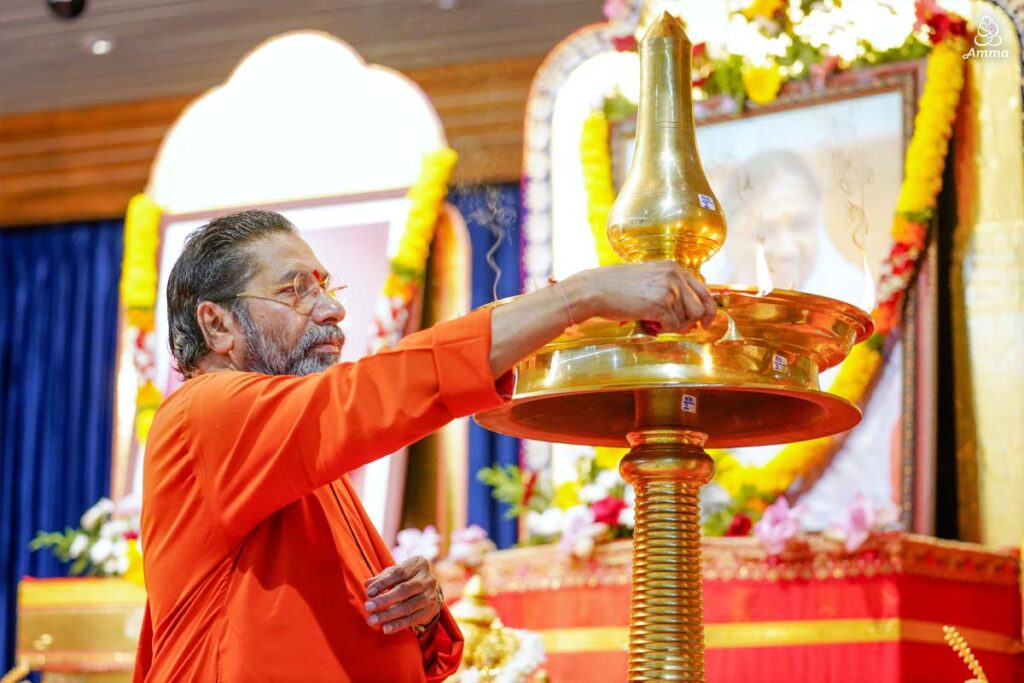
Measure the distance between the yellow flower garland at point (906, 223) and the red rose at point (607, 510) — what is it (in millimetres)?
520

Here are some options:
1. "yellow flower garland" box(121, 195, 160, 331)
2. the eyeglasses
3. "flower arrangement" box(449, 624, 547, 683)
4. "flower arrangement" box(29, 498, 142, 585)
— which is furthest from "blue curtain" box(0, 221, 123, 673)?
the eyeglasses

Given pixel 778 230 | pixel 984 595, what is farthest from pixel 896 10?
pixel 984 595

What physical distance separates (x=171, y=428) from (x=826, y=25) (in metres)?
3.77

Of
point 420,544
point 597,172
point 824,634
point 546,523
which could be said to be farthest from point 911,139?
point 420,544

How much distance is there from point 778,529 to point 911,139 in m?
1.74

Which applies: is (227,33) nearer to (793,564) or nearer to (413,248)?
(413,248)

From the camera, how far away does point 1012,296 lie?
4824 mm

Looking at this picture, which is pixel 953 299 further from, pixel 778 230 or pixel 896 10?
pixel 896 10

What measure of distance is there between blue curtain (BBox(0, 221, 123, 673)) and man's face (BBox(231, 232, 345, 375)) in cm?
545

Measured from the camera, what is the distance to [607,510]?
14.3 feet

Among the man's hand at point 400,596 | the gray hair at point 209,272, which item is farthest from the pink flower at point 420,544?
the man's hand at point 400,596

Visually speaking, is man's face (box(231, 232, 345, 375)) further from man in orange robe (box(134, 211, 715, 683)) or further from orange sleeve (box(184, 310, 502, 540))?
orange sleeve (box(184, 310, 502, 540))

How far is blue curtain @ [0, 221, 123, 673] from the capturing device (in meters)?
7.35

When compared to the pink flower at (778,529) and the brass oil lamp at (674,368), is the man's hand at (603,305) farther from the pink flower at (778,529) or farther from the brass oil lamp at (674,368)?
the pink flower at (778,529)
